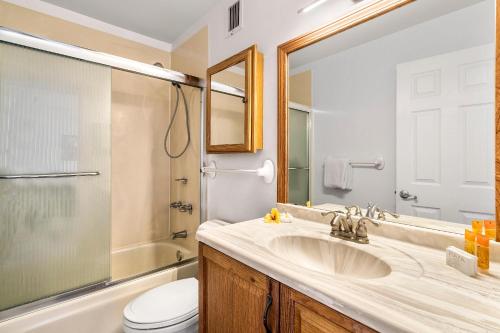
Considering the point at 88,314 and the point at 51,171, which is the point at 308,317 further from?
the point at 51,171

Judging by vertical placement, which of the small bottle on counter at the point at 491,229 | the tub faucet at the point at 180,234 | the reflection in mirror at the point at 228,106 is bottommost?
the tub faucet at the point at 180,234

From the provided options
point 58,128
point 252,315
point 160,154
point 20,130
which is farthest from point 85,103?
point 252,315

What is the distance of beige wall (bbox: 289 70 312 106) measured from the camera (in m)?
1.23

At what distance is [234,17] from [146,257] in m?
2.24

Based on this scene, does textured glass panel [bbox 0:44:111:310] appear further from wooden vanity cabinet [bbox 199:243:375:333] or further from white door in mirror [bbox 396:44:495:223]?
white door in mirror [bbox 396:44:495:223]

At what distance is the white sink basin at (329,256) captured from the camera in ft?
2.59

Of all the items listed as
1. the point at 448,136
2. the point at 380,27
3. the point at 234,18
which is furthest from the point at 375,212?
the point at 234,18

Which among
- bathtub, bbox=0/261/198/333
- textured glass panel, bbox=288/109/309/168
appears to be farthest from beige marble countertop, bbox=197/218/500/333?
bathtub, bbox=0/261/198/333

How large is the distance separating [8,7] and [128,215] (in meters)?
1.82

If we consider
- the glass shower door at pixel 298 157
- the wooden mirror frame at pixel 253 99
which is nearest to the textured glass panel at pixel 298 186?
the glass shower door at pixel 298 157

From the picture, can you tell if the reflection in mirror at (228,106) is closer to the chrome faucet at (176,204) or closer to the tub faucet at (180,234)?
the chrome faucet at (176,204)

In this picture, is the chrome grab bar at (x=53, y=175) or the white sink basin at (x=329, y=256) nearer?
the white sink basin at (x=329, y=256)

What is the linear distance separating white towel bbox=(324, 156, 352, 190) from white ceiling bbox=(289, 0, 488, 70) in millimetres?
526

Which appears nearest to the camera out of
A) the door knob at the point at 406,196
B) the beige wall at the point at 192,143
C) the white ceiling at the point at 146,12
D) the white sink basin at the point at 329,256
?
the white sink basin at the point at 329,256
